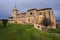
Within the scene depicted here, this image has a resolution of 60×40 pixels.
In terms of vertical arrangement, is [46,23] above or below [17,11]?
below

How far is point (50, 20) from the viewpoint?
77125 millimetres

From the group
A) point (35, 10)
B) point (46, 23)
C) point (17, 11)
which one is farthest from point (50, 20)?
point (17, 11)

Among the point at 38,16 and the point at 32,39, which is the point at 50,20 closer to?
the point at 38,16

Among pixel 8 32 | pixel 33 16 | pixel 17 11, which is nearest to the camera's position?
pixel 8 32

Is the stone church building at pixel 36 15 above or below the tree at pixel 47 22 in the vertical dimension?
above

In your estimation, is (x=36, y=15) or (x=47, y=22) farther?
(x=47, y=22)

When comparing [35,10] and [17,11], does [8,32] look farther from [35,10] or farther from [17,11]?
[17,11]

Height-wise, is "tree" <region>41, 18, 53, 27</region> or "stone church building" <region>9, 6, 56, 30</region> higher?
"stone church building" <region>9, 6, 56, 30</region>

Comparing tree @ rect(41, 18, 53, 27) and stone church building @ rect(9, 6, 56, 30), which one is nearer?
stone church building @ rect(9, 6, 56, 30)

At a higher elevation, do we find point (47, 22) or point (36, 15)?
point (36, 15)

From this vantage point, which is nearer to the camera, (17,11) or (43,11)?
(43,11)

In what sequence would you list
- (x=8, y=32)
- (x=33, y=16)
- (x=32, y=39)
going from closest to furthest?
(x=32, y=39), (x=8, y=32), (x=33, y=16)

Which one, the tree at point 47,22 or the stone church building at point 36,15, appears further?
the tree at point 47,22

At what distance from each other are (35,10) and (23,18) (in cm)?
658
